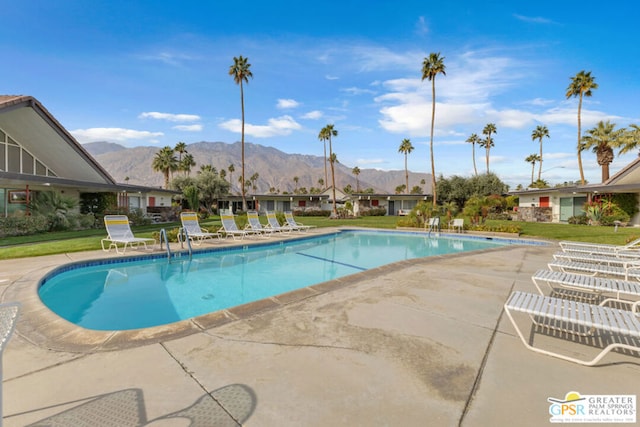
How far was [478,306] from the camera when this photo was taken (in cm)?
423

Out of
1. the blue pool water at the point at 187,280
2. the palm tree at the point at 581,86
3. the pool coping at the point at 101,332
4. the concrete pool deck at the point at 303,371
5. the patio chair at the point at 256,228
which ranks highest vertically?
the palm tree at the point at 581,86

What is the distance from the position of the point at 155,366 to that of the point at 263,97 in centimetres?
2742

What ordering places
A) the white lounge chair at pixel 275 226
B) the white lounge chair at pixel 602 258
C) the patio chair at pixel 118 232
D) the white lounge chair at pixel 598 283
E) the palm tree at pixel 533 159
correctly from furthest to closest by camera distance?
the palm tree at pixel 533 159, the white lounge chair at pixel 275 226, the patio chair at pixel 118 232, the white lounge chair at pixel 602 258, the white lounge chair at pixel 598 283

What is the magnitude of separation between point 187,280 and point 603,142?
1361 inches

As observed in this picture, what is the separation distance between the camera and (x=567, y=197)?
2506 cm

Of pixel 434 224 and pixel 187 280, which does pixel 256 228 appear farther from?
pixel 434 224

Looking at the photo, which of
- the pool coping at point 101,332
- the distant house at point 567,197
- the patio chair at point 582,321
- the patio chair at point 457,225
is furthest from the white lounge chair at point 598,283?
the distant house at point 567,197

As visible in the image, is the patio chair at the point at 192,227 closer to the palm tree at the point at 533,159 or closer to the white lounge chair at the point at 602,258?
the white lounge chair at the point at 602,258

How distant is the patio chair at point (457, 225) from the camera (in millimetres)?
16750

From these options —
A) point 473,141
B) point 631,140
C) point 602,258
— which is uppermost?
point 473,141

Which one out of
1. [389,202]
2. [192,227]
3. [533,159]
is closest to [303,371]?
[192,227]

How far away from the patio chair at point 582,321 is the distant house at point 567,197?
21.0m

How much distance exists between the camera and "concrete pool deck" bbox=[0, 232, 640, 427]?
1.97 meters

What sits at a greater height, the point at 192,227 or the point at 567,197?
the point at 567,197
